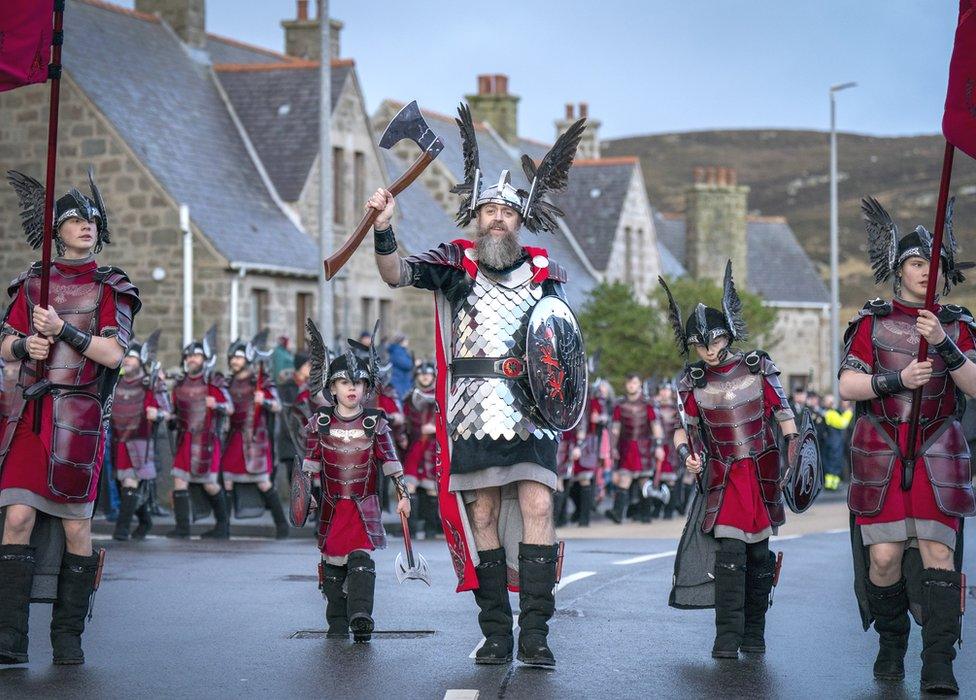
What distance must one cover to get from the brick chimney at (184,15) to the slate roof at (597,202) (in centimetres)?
1506

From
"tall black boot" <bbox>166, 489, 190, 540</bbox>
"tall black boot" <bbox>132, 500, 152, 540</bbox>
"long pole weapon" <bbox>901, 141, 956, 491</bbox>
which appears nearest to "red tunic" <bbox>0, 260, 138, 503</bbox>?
"long pole weapon" <bbox>901, 141, 956, 491</bbox>

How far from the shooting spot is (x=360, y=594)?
9.47 meters

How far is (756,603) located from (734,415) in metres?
0.95

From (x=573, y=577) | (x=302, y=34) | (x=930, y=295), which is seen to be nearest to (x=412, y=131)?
(x=930, y=295)

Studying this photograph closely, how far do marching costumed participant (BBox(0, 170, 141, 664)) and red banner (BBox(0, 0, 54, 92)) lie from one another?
25.9 inches

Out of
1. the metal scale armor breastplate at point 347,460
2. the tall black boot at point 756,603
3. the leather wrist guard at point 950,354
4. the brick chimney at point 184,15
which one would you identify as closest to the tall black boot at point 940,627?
the leather wrist guard at point 950,354

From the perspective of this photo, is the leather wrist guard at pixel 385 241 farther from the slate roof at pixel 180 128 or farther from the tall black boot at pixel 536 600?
the slate roof at pixel 180 128

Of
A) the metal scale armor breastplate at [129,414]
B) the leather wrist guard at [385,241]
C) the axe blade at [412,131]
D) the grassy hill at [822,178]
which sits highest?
the grassy hill at [822,178]

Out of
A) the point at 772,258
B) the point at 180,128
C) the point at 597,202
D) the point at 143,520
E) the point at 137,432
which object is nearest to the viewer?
the point at 143,520

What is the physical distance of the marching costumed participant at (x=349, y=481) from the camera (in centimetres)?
956

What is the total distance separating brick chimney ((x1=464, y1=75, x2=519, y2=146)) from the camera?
51781 mm

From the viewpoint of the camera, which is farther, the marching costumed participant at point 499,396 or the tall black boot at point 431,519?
the tall black boot at point 431,519

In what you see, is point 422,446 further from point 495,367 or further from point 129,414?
point 495,367

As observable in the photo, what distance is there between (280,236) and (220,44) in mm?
9658
